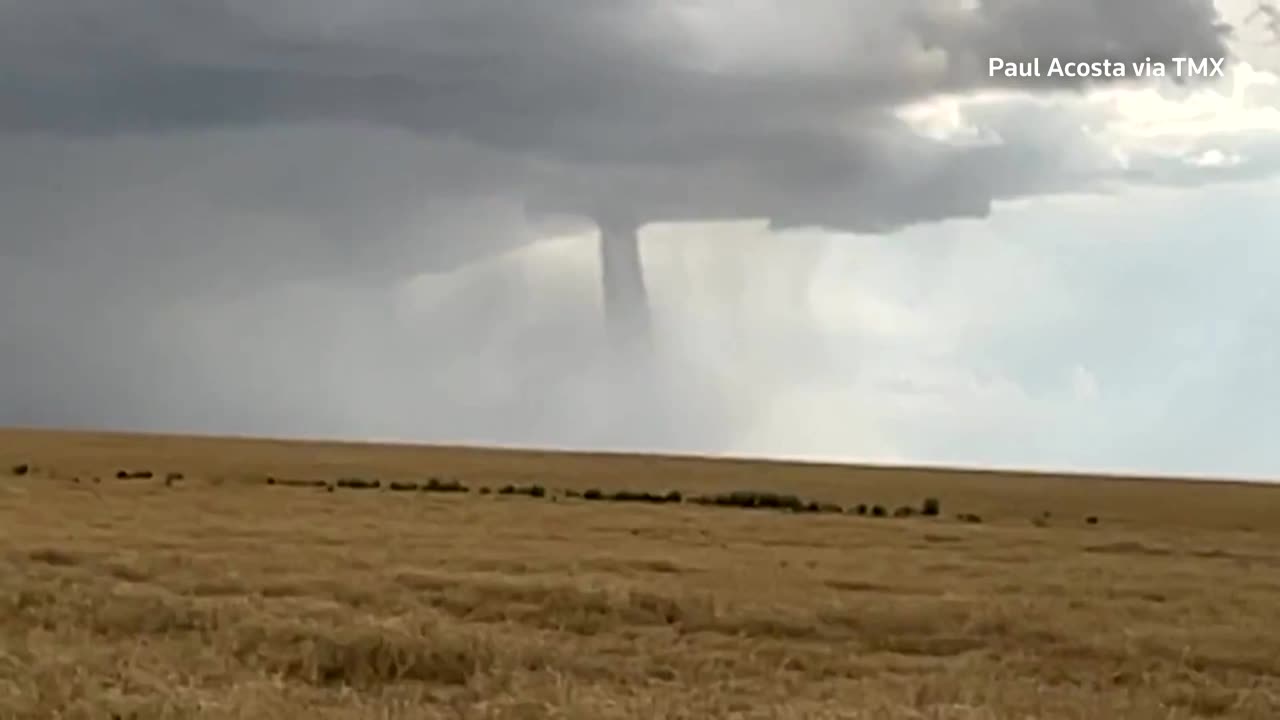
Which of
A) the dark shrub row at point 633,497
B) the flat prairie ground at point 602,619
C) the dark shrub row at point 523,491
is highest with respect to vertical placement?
the dark shrub row at point 523,491

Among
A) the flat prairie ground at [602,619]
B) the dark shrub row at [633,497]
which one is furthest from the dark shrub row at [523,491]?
the flat prairie ground at [602,619]

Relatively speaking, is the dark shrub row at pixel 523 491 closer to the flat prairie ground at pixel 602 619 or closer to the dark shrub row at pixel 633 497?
the dark shrub row at pixel 633 497

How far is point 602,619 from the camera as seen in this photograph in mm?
22359

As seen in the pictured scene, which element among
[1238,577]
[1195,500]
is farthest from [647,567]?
[1195,500]

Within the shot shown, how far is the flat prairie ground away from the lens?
1544 centimetres

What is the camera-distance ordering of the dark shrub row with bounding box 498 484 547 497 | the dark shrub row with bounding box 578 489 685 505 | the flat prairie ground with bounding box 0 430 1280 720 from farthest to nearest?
the dark shrub row with bounding box 498 484 547 497, the dark shrub row with bounding box 578 489 685 505, the flat prairie ground with bounding box 0 430 1280 720

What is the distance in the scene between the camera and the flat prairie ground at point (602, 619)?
1544 centimetres

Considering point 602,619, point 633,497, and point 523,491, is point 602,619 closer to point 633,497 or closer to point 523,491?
point 633,497

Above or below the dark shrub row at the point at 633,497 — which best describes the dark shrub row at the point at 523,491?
above

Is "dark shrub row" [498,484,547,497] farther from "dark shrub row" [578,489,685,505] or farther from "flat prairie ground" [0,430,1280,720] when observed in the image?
"flat prairie ground" [0,430,1280,720]

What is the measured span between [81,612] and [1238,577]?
22.9 meters

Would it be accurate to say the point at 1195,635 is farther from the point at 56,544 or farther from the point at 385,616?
the point at 56,544

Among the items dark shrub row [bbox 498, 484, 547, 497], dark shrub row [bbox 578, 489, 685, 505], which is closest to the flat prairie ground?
dark shrub row [bbox 578, 489, 685, 505]

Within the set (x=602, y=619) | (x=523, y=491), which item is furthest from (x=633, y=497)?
(x=602, y=619)
